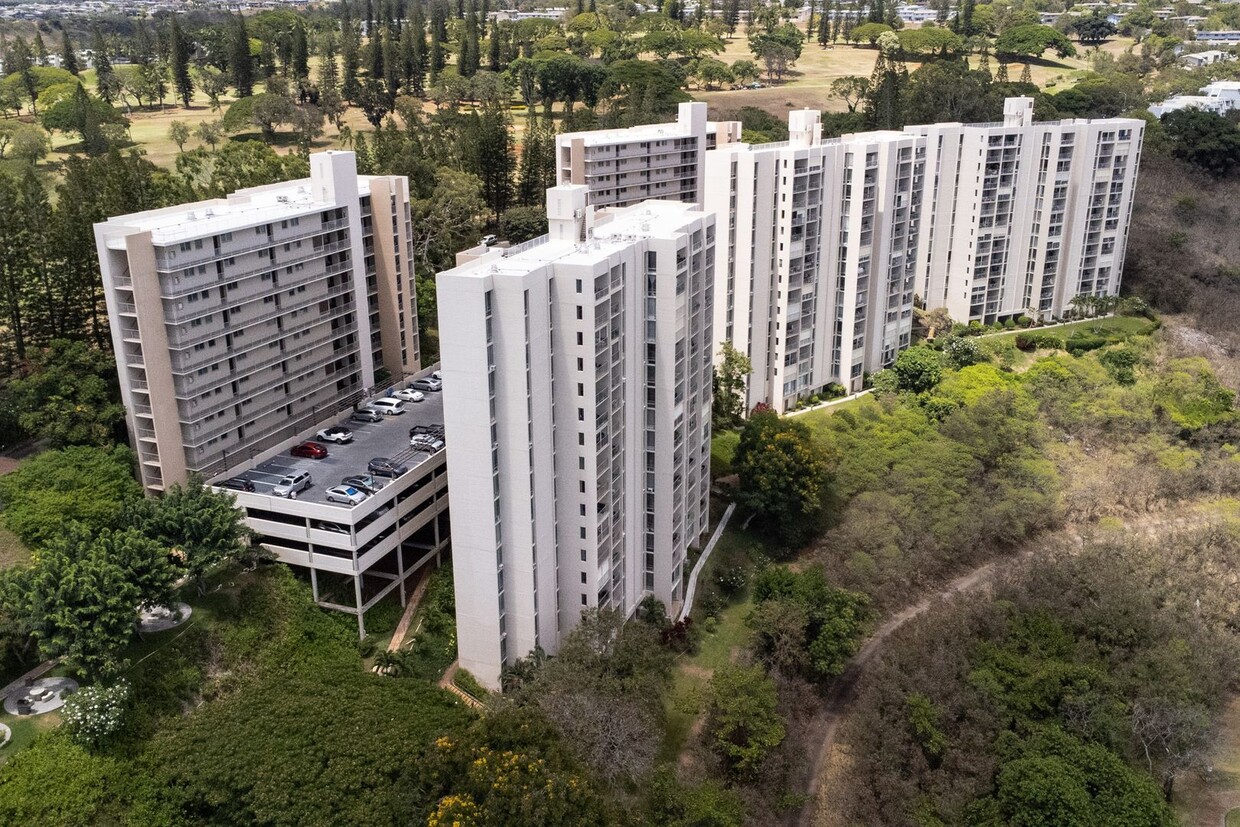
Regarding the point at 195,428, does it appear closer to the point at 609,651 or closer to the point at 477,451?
the point at 477,451

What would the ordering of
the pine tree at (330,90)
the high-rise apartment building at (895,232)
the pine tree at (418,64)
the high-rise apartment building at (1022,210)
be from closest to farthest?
the high-rise apartment building at (895,232) < the high-rise apartment building at (1022,210) < the pine tree at (330,90) < the pine tree at (418,64)

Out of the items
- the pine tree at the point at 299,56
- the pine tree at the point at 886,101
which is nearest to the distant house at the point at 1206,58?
the pine tree at the point at 886,101

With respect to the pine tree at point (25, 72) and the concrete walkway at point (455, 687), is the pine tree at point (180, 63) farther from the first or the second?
the concrete walkway at point (455, 687)

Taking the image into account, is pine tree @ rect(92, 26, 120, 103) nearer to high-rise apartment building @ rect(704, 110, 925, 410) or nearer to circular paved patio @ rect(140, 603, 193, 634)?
high-rise apartment building @ rect(704, 110, 925, 410)

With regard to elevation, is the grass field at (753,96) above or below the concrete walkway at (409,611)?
above

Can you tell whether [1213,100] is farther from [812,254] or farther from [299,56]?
[299,56]

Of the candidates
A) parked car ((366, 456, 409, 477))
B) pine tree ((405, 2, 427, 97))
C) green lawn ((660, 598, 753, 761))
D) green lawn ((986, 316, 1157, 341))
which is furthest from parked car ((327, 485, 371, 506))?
pine tree ((405, 2, 427, 97))
